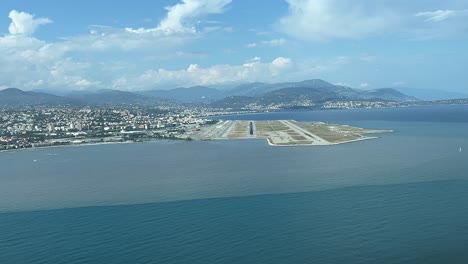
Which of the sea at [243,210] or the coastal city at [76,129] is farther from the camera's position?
the coastal city at [76,129]

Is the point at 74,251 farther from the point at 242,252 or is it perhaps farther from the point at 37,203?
the point at 37,203

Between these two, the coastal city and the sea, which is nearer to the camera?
the sea

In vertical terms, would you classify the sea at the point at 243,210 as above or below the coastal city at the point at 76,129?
below

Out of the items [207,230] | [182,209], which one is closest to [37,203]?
[182,209]

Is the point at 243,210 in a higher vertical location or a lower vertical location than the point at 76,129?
lower

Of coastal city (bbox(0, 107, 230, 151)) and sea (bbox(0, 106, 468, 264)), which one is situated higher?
coastal city (bbox(0, 107, 230, 151))

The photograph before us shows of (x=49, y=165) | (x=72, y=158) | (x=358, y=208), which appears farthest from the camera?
(x=72, y=158)

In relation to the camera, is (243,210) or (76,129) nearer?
(243,210)

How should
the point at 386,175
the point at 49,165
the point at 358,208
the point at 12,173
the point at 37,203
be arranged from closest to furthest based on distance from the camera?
the point at 358,208 < the point at 37,203 < the point at 386,175 < the point at 12,173 < the point at 49,165
